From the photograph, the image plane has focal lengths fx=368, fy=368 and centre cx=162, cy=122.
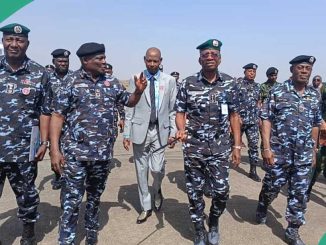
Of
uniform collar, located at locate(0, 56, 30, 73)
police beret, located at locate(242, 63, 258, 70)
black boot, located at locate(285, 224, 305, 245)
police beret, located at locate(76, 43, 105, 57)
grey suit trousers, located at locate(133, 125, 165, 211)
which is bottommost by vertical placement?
black boot, located at locate(285, 224, 305, 245)

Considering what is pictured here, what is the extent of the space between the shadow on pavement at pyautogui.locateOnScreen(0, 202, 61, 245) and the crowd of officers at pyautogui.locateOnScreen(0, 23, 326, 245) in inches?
13.1

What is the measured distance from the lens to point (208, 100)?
407 centimetres

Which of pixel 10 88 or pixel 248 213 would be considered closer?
pixel 10 88

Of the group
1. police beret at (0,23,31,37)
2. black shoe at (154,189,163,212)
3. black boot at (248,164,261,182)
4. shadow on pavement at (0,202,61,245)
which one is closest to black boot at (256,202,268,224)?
black shoe at (154,189,163,212)

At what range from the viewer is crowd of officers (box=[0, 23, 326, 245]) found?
3.65m

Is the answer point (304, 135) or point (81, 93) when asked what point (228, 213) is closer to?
point (304, 135)

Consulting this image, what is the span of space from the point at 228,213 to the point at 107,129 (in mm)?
2450

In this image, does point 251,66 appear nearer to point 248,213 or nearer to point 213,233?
point 248,213

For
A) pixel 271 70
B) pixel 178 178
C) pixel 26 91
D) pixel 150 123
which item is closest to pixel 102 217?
pixel 150 123

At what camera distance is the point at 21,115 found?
3773mm

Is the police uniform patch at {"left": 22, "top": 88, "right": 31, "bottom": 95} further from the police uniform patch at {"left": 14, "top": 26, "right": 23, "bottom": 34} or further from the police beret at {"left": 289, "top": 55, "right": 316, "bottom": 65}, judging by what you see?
the police beret at {"left": 289, "top": 55, "right": 316, "bottom": 65}

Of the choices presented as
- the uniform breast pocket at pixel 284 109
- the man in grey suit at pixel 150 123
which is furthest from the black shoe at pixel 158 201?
the uniform breast pocket at pixel 284 109

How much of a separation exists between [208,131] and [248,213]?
1839mm

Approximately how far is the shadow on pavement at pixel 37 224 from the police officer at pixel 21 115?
500 millimetres
